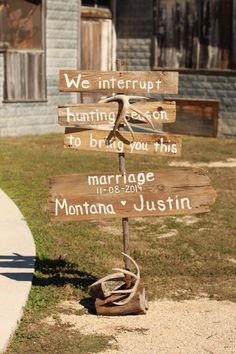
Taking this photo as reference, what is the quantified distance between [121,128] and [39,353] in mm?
2141

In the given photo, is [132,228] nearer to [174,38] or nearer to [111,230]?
[111,230]

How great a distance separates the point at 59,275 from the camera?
6.48 m

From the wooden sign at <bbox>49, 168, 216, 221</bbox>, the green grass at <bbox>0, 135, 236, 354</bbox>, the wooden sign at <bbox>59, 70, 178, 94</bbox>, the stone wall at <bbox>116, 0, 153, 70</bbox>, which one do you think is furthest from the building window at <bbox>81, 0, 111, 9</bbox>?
the wooden sign at <bbox>49, 168, 216, 221</bbox>

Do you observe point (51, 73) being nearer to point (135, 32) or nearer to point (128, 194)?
point (135, 32)

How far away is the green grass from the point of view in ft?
17.2

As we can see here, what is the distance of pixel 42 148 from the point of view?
1441 cm

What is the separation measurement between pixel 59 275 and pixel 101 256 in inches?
30.3

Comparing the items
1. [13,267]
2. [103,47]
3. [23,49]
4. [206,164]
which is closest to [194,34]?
[103,47]

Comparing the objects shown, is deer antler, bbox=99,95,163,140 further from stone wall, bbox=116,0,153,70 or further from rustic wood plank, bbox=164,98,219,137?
stone wall, bbox=116,0,153,70

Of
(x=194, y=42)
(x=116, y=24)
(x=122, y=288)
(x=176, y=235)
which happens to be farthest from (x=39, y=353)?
(x=116, y=24)

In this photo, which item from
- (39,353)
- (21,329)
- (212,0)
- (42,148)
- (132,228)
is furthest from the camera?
(212,0)

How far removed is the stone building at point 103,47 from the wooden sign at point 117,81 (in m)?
10.2

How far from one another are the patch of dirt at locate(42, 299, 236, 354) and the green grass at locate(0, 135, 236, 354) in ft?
0.54

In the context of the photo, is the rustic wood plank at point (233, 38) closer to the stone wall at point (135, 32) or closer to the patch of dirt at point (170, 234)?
the stone wall at point (135, 32)
